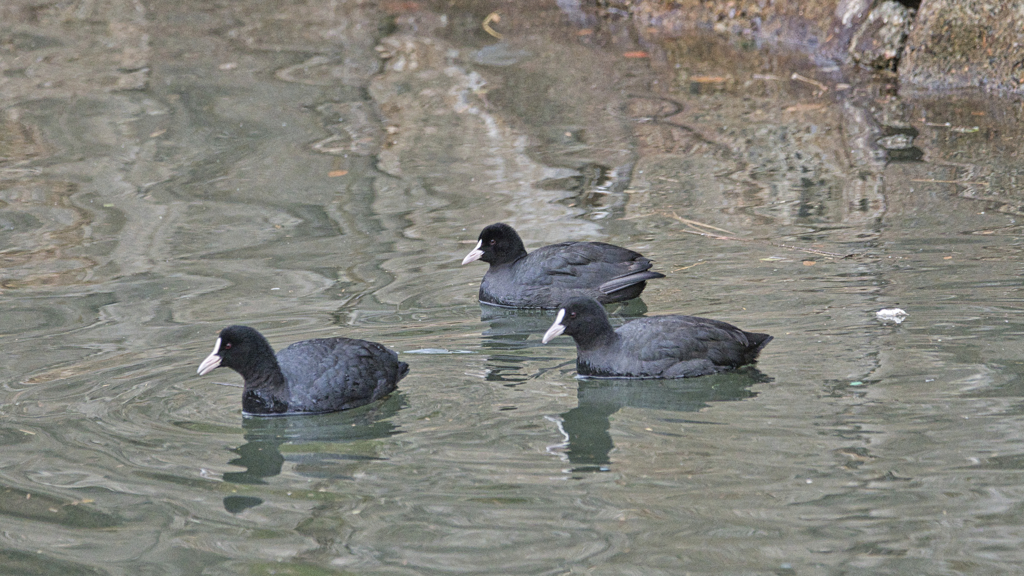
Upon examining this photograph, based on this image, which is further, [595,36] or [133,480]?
[595,36]

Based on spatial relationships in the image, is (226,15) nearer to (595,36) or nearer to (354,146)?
(595,36)

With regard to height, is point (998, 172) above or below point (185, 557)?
above

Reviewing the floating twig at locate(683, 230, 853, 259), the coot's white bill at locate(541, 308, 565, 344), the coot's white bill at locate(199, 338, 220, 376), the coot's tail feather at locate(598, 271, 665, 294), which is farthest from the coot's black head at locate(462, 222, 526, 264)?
the coot's white bill at locate(199, 338, 220, 376)

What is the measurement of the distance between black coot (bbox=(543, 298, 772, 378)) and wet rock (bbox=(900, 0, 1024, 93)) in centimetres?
792

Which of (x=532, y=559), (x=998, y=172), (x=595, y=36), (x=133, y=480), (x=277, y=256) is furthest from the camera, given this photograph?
(x=595, y=36)

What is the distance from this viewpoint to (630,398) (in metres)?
6.81

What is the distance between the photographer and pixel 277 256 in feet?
31.1

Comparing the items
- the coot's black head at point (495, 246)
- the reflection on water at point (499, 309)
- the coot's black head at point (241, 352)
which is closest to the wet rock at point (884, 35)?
the reflection on water at point (499, 309)

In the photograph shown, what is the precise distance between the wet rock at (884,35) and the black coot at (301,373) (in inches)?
379

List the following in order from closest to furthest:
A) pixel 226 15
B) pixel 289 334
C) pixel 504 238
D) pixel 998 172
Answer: pixel 289 334 < pixel 504 238 < pixel 998 172 < pixel 226 15

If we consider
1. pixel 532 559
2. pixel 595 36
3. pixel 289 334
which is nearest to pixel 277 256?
pixel 289 334

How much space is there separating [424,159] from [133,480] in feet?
22.1

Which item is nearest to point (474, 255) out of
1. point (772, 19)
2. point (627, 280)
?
point (627, 280)

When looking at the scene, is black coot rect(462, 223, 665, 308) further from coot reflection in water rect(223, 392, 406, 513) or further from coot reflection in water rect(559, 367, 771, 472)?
coot reflection in water rect(223, 392, 406, 513)
